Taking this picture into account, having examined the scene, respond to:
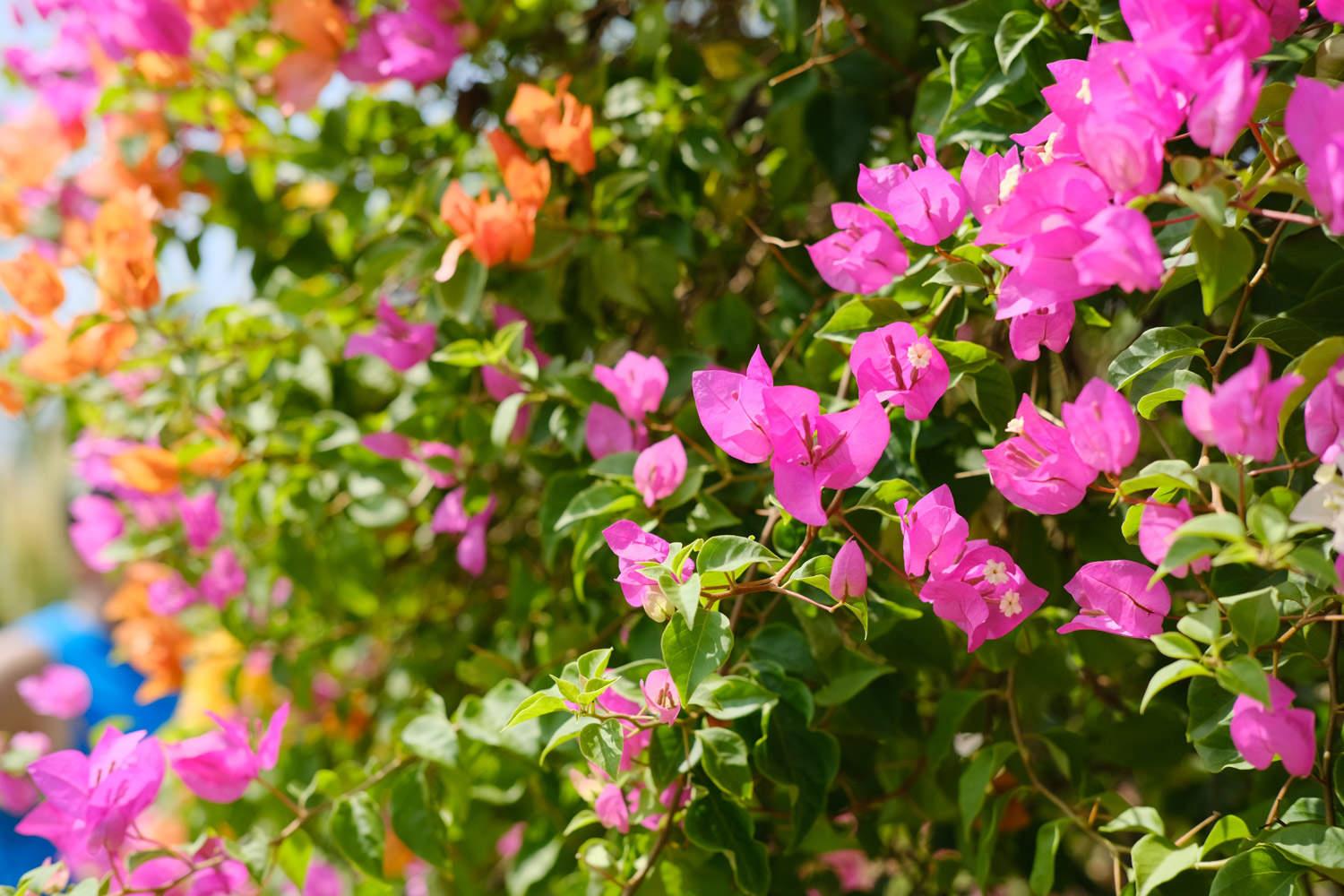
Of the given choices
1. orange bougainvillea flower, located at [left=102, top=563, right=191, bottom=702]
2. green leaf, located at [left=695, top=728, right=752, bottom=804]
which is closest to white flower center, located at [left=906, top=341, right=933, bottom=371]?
green leaf, located at [left=695, top=728, right=752, bottom=804]

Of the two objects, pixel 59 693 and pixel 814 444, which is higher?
pixel 814 444

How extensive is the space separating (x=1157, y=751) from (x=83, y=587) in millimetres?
3221

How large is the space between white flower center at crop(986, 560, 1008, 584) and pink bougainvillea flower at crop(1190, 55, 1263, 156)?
0.67 ft

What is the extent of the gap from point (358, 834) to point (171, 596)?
581 mm

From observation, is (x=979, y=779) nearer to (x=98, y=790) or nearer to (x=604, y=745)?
(x=604, y=745)

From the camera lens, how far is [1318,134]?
0.39 m

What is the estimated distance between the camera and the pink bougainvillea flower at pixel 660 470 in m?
0.61

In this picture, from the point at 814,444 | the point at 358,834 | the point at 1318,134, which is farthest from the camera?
the point at 358,834

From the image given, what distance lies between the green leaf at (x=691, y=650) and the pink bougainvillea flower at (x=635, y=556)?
0.07 ft

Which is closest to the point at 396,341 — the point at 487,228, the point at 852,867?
the point at 487,228

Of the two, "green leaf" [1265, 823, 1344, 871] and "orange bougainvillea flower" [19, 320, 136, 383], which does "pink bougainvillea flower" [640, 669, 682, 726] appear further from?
"orange bougainvillea flower" [19, 320, 136, 383]

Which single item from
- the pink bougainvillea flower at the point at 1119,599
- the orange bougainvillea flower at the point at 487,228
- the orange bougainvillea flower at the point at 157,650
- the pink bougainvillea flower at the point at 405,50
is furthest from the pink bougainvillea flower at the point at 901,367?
the orange bougainvillea flower at the point at 157,650

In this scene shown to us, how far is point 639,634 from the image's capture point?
0.68 metres

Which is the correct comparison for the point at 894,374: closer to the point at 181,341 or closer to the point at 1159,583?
the point at 1159,583
